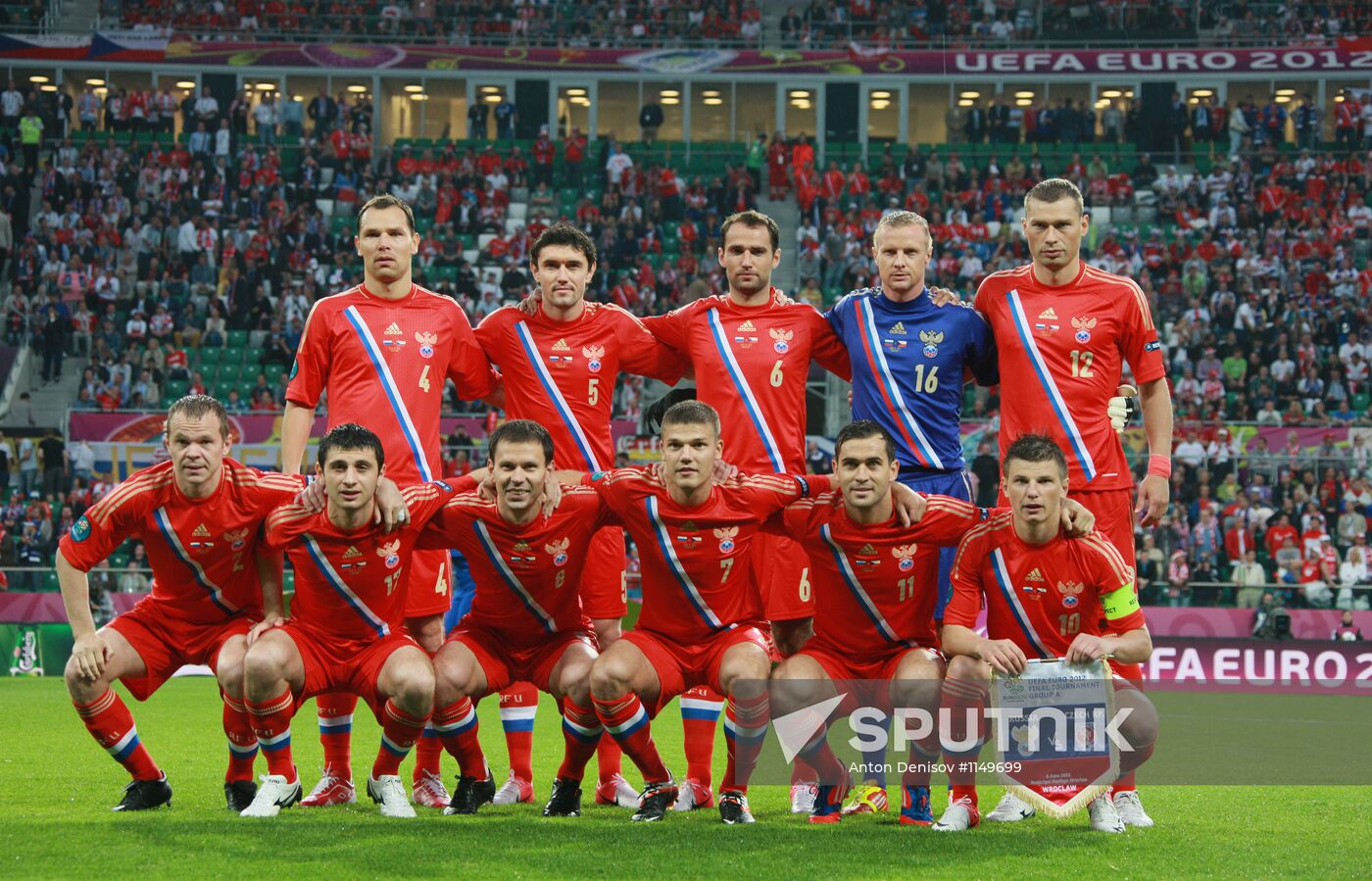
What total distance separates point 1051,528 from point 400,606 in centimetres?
278

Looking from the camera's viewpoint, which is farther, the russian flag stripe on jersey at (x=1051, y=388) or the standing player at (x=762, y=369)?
the standing player at (x=762, y=369)

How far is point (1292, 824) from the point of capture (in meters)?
6.47

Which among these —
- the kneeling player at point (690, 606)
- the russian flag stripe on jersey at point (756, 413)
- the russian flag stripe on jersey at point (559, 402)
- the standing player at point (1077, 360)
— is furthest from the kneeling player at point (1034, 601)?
the russian flag stripe on jersey at point (559, 402)

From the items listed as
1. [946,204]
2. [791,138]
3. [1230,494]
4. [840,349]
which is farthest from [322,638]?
[791,138]

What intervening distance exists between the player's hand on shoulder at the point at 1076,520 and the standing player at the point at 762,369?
1275 mm

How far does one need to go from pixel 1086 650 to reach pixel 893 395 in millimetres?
1659

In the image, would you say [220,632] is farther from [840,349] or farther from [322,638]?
[840,349]

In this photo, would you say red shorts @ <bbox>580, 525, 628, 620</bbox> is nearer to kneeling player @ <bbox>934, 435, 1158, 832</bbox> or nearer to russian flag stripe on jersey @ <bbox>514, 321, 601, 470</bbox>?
russian flag stripe on jersey @ <bbox>514, 321, 601, 470</bbox>

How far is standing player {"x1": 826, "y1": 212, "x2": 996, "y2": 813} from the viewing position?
6.97 meters

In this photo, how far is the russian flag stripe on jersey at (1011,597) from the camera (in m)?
6.21

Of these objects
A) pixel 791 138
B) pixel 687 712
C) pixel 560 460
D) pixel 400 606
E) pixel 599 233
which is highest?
pixel 791 138

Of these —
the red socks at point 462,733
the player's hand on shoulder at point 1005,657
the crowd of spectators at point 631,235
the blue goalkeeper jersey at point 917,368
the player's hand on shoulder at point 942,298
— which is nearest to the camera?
the player's hand on shoulder at point 1005,657

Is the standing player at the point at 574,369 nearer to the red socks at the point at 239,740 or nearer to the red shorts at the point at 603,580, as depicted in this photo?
the red shorts at the point at 603,580

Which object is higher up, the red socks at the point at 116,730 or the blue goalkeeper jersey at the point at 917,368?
the blue goalkeeper jersey at the point at 917,368
